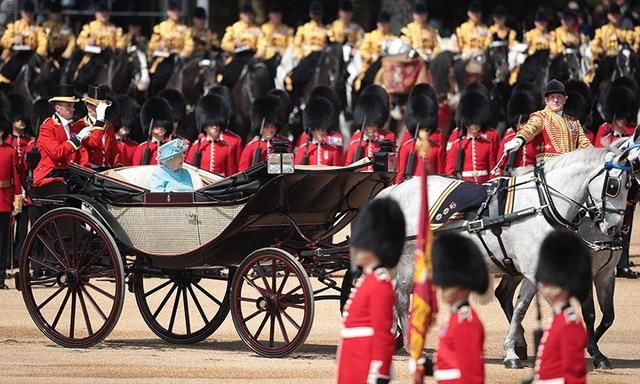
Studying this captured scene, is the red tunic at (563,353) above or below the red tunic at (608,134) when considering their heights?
below

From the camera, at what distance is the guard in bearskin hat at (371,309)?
6.48 m

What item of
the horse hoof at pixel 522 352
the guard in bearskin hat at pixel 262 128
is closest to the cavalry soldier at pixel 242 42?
the guard in bearskin hat at pixel 262 128

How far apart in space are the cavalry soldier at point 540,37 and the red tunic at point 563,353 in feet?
40.9

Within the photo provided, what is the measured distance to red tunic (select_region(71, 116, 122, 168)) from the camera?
1052 centimetres

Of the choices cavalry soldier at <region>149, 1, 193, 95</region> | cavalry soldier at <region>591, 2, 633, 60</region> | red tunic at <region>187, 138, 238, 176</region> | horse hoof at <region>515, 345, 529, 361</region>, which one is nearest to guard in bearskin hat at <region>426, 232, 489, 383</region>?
horse hoof at <region>515, 345, 529, 361</region>

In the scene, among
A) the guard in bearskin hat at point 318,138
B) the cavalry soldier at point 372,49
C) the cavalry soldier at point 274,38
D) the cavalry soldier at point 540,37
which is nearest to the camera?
the guard in bearskin hat at point 318,138

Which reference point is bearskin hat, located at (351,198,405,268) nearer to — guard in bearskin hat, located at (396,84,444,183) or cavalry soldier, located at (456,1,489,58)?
guard in bearskin hat, located at (396,84,444,183)

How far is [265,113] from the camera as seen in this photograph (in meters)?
14.6

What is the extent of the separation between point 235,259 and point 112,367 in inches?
38.8

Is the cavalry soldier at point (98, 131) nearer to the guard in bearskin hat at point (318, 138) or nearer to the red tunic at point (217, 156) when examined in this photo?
the red tunic at point (217, 156)

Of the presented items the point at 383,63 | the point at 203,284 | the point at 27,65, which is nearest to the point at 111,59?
the point at 27,65

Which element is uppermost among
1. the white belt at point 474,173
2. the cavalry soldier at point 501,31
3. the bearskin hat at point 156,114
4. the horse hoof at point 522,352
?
the cavalry soldier at point 501,31

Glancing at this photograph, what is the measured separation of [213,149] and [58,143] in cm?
357

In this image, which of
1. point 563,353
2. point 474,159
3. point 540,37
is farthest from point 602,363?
point 540,37
